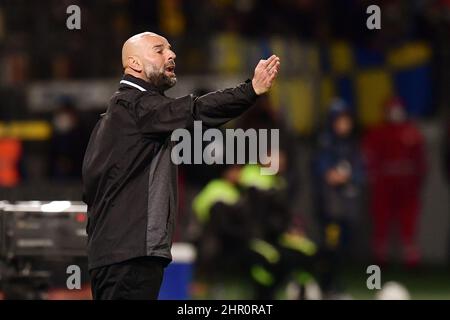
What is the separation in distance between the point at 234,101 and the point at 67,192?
353 centimetres

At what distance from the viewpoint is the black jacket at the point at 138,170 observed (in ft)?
21.8

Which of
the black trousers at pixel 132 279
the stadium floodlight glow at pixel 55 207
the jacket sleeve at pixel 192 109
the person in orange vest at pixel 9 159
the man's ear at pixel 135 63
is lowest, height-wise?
the black trousers at pixel 132 279

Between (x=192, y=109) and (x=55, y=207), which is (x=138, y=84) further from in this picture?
(x=55, y=207)

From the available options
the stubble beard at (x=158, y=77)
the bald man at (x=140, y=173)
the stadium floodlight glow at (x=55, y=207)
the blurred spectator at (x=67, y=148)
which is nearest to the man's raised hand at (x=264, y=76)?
the bald man at (x=140, y=173)

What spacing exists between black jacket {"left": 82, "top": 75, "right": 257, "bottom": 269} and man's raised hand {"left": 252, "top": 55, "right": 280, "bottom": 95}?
0.06m

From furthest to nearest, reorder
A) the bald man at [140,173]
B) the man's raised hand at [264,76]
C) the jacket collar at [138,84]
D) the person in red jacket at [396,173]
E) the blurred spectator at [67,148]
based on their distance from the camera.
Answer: the person in red jacket at [396,173], the blurred spectator at [67,148], the jacket collar at [138,84], the bald man at [140,173], the man's raised hand at [264,76]

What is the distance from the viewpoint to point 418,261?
14.4 meters

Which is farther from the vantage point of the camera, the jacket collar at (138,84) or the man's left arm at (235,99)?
the jacket collar at (138,84)

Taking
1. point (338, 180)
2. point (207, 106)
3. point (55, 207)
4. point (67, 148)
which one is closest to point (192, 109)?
point (207, 106)

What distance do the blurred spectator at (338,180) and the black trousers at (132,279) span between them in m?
6.41

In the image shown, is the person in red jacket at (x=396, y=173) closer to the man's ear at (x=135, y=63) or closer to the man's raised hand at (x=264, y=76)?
the man's ear at (x=135, y=63)

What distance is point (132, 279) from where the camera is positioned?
21.8ft

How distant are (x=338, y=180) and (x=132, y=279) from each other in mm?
6747

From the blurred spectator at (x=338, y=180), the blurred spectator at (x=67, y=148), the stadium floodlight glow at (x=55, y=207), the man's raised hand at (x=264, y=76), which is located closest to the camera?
the man's raised hand at (x=264, y=76)
